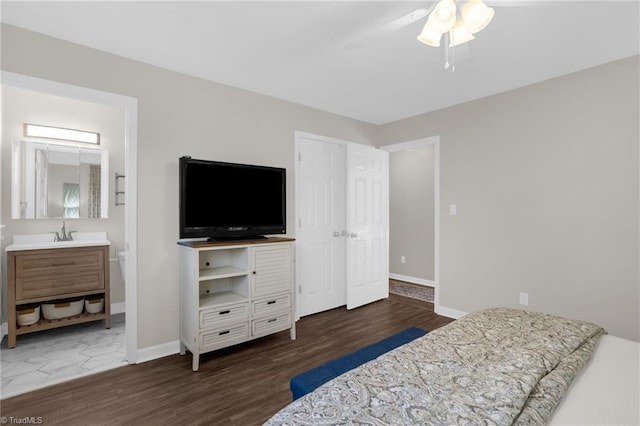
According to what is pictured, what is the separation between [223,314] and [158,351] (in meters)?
0.70

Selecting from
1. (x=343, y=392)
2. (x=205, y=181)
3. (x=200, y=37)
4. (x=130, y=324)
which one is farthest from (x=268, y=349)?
(x=200, y=37)

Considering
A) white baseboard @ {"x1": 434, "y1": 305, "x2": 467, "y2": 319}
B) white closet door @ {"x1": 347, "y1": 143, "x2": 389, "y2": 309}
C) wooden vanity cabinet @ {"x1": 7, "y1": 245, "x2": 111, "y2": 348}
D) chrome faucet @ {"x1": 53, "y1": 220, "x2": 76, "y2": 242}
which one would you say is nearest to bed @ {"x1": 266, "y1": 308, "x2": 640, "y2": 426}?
Answer: white baseboard @ {"x1": 434, "y1": 305, "x2": 467, "y2": 319}

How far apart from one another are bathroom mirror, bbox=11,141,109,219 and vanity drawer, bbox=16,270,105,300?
0.74 meters

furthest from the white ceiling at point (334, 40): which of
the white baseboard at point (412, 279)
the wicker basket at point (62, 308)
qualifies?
the white baseboard at point (412, 279)

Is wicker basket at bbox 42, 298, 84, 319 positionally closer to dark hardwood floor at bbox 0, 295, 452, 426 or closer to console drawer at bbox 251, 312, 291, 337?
Answer: dark hardwood floor at bbox 0, 295, 452, 426

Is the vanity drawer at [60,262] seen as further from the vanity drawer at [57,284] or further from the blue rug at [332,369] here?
the blue rug at [332,369]

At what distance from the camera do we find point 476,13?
1.53 m

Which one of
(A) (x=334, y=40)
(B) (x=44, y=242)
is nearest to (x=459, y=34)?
(A) (x=334, y=40)

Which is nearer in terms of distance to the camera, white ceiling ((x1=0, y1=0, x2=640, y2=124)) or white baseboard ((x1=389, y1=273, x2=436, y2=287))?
white ceiling ((x1=0, y1=0, x2=640, y2=124))

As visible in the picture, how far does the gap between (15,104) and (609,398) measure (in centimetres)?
501

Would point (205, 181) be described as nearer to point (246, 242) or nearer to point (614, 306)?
point (246, 242)

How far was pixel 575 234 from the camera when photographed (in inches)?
110

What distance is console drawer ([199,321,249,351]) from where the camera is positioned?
2461mm

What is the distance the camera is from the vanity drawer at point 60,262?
2910 mm
